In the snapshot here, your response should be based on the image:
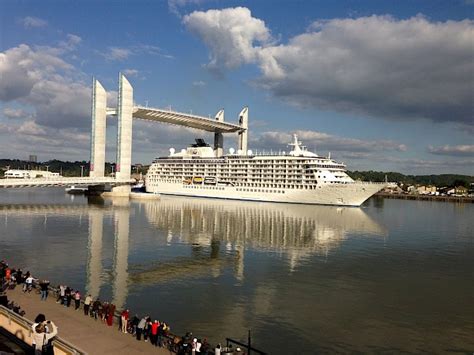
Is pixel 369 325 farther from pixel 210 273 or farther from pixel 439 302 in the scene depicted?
pixel 210 273

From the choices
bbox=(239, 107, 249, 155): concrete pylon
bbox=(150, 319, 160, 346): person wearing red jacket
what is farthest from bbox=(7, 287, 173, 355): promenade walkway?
bbox=(239, 107, 249, 155): concrete pylon

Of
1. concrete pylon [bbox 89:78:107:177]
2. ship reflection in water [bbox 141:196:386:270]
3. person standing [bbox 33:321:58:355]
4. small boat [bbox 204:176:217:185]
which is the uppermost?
concrete pylon [bbox 89:78:107:177]

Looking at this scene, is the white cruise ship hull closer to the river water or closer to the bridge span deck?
the bridge span deck

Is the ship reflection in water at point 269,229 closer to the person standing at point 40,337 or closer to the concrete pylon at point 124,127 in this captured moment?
the person standing at point 40,337

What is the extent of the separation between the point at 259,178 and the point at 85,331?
71.5 meters

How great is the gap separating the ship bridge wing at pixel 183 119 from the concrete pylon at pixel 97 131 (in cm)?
281

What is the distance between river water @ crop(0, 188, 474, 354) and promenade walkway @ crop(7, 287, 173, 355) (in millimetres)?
2985

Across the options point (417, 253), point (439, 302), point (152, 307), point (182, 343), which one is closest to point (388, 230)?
point (417, 253)

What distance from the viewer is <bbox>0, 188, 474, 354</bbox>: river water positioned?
51.7 ft

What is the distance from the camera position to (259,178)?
8331 cm

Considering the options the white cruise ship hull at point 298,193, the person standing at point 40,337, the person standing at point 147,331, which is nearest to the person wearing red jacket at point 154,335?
the person standing at point 147,331

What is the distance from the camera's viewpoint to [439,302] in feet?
65.3

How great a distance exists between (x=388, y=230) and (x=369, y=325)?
32.0 metres

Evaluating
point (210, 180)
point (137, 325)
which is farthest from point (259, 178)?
point (137, 325)
